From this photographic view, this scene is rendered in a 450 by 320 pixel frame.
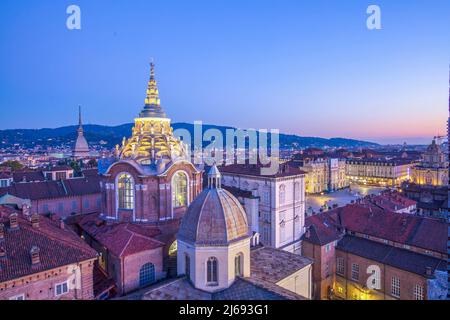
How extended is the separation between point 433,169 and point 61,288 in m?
101

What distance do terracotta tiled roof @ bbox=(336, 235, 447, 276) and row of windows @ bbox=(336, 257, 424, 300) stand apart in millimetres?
1345

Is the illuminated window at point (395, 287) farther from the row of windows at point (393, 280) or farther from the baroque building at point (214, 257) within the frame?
the baroque building at point (214, 257)

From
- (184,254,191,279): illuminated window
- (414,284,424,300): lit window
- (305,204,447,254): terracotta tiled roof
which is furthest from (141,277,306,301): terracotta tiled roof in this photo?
(305,204,447,254): terracotta tiled roof

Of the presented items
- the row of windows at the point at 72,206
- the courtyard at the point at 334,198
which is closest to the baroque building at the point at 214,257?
the row of windows at the point at 72,206

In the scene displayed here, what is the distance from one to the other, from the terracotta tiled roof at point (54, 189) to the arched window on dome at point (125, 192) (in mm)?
19819

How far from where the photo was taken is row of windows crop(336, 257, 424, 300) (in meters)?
26.6

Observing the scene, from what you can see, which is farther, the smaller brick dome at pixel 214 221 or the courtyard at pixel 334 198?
the courtyard at pixel 334 198

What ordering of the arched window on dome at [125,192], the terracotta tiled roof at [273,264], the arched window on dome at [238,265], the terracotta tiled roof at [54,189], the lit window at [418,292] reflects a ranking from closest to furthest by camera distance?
1. the arched window on dome at [238,265]
2. the terracotta tiled roof at [273,264]
3. the lit window at [418,292]
4. the arched window on dome at [125,192]
5. the terracotta tiled roof at [54,189]

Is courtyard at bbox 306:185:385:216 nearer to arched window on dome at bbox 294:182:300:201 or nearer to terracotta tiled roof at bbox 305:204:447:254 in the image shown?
arched window on dome at bbox 294:182:300:201

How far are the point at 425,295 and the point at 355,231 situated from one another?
10544 mm

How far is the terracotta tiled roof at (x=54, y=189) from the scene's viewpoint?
140 feet

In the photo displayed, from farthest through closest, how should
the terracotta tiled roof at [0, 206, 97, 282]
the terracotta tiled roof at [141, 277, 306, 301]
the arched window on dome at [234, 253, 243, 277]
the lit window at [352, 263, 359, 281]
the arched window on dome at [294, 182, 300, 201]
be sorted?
the arched window on dome at [294, 182, 300, 201]
the lit window at [352, 263, 359, 281]
the arched window on dome at [234, 253, 243, 277]
the terracotta tiled roof at [0, 206, 97, 282]
the terracotta tiled roof at [141, 277, 306, 301]
